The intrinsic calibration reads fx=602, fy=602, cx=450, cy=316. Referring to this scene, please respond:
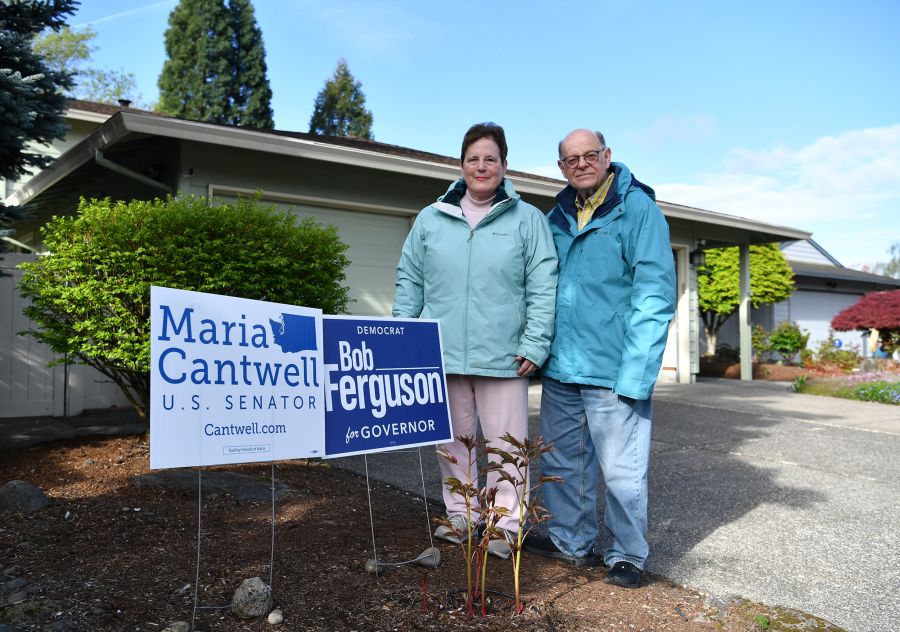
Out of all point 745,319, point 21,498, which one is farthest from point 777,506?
point 745,319

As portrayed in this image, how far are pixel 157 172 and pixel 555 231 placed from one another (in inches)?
226

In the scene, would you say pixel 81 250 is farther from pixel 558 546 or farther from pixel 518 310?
pixel 558 546

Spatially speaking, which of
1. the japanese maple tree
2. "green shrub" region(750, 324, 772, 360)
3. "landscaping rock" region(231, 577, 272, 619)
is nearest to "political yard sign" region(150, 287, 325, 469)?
"landscaping rock" region(231, 577, 272, 619)

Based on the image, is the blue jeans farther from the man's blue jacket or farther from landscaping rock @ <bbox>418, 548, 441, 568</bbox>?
landscaping rock @ <bbox>418, 548, 441, 568</bbox>

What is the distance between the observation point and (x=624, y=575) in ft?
8.37

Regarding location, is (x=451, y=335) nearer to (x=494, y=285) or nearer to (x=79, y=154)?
(x=494, y=285)

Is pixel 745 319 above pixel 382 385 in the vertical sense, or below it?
above

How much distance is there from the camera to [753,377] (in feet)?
44.1

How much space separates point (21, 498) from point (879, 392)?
1089 centimetres

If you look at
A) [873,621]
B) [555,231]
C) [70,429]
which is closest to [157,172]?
[70,429]

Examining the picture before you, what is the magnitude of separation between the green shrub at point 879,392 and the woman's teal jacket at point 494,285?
894cm

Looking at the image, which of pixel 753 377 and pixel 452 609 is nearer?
pixel 452 609

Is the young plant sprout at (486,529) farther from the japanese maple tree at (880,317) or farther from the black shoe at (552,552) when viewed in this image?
Result: the japanese maple tree at (880,317)

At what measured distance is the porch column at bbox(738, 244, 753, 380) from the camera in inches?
484
